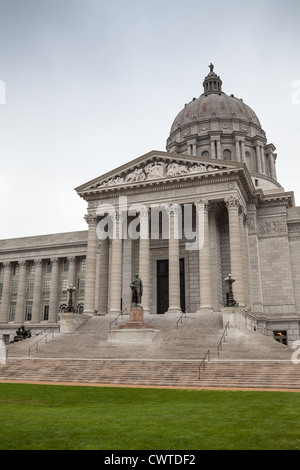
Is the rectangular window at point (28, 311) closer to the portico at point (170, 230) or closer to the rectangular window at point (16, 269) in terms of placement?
the rectangular window at point (16, 269)

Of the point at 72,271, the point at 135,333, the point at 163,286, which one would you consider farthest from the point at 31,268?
the point at 135,333

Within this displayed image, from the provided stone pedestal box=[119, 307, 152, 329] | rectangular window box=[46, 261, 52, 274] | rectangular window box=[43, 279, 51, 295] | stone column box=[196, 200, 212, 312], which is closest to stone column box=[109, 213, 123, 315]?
stone pedestal box=[119, 307, 152, 329]

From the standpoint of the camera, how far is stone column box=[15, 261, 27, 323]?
6074 centimetres

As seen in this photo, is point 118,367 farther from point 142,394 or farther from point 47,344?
point 47,344

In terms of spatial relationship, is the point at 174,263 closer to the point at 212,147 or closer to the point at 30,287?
the point at 30,287

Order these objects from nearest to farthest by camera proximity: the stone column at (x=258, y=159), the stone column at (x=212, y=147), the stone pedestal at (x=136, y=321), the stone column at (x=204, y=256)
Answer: the stone pedestal at (x=136, y=321)
the stone column at (x=204, y=256)
the stone column at (x=212, y=147)
the stone column at (x=258, y=159)

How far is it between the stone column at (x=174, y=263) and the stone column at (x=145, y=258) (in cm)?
231

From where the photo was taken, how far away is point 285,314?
1777 inches

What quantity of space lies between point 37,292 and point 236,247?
3183cm

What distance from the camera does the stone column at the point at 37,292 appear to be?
5997cm

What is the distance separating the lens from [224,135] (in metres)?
68.4

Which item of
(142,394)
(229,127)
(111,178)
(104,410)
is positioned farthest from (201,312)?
(229,127)

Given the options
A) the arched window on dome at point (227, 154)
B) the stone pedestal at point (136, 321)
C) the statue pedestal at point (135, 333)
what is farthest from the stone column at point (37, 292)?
the arched window on dome at point (227, 154)

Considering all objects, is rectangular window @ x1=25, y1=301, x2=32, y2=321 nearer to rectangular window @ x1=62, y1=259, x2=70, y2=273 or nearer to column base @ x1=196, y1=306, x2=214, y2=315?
rectangular window @ x1=62, y1=259, x2=70, y2=273
